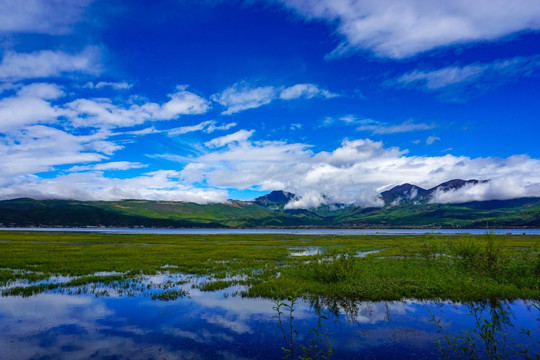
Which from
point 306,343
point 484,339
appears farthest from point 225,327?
point 484,339

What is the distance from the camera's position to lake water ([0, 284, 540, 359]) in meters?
12.6

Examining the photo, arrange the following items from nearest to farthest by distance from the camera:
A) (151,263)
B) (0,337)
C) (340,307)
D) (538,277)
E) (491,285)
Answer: (0,337) → (340,307) → (491,285) → (538,277) → (151,263)

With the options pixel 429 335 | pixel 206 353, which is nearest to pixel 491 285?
pixel 429 335

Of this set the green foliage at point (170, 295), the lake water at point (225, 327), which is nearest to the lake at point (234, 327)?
the lake water at point (225, 327)

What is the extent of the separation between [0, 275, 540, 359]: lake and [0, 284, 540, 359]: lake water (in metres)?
0.05

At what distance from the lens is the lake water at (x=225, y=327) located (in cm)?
1263

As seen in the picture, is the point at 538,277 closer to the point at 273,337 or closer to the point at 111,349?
the point at 273,337

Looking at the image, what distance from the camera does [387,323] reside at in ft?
53.2

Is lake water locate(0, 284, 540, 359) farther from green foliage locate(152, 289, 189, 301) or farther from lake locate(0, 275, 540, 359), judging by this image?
green foliage locate(152, 289, 189, 301)

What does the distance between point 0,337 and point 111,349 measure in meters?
5.78

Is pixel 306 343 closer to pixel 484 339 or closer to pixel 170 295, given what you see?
pixel 484 339

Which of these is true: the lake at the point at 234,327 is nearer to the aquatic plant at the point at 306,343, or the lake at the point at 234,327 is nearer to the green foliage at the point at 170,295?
the aquatic plant at the point at 306,343

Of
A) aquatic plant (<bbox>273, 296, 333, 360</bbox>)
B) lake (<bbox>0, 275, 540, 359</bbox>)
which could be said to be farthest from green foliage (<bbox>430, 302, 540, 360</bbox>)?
aquatic plant (<bbox>273, 296, 333, 360</bbox>)

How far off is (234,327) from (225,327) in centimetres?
49
